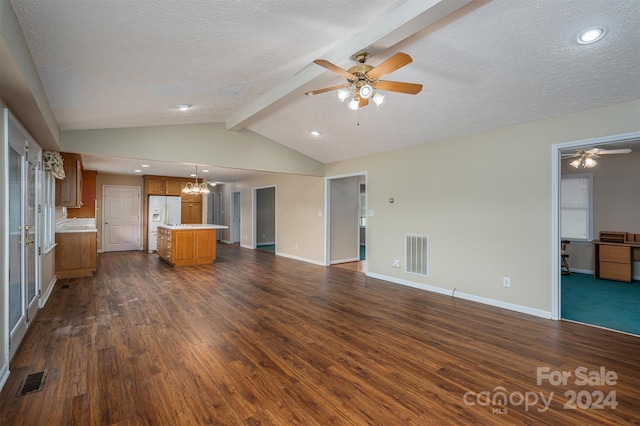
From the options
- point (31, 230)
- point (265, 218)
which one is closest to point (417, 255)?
point (31, 230)

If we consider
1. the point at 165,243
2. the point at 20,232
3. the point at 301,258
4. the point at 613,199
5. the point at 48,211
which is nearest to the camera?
the point at 20,232

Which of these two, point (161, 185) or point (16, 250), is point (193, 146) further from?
point (161, 185)

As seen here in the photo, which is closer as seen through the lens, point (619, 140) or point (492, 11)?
point (492, 11)

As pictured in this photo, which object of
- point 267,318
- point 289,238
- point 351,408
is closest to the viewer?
point 351,408

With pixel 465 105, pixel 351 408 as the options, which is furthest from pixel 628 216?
pixel 351 408

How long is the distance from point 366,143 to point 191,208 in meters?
6.92

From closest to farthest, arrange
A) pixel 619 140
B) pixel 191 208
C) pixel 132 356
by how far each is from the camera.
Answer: pixel 132 356 < pixel 619 140 < pixel 191 208

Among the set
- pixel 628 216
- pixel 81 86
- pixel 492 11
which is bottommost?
pixel 628 216

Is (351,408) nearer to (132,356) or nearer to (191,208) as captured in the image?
(132,356)

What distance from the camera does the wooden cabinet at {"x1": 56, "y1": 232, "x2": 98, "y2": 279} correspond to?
5.39 metres

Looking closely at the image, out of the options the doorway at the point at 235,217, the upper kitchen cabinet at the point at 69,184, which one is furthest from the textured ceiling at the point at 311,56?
the doorway at the point at 235,217

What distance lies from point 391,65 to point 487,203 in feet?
9.04

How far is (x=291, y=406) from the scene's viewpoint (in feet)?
6.40

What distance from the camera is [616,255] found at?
17.6ft
